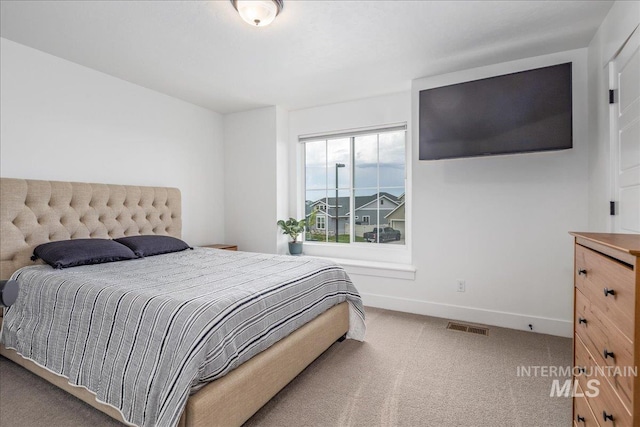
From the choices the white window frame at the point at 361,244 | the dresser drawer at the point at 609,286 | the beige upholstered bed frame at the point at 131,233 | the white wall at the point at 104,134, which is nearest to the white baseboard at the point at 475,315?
the white window frame at the point at 361,244

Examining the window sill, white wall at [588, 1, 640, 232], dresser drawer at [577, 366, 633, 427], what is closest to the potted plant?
the window sill

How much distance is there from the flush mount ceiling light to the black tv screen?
173 centimetres

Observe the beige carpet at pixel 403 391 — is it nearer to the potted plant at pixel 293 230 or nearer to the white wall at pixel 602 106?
the white wall at pixel 602 106

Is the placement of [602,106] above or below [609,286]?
above

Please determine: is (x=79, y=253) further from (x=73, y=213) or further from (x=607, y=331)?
(x=607, y=331)

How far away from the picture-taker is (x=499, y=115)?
109 inches

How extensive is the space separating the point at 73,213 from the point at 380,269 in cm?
307

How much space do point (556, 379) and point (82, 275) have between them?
324cm

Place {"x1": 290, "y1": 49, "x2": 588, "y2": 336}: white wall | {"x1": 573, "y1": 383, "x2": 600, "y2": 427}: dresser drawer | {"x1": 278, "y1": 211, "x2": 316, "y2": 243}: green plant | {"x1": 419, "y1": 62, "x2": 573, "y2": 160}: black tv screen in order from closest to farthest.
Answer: {"x1": 573, "y1": 383, "x2": 600, "y2": 427}: dresser drawer < {"x1": 419, "y1": 62, "x2": 573, "y2": 160}: black tv screen < {"x1": 290, "y1": 49, "x2": 588, "y2": 336}: white wall < {"x1": 278, "y1": 211, "x2": 316, "y2": 243}: green plant

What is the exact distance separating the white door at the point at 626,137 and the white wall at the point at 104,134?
4.19 metres

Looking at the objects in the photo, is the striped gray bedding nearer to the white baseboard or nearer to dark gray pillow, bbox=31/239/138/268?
dark gray pillow, bbox=31/239/138/268

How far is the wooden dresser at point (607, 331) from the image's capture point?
2.69ft

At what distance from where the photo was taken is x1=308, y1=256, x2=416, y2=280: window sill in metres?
3.47

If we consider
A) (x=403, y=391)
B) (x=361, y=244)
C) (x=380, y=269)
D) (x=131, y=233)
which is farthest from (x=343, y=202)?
(x=403, y=391)
